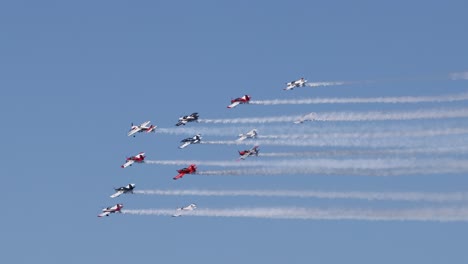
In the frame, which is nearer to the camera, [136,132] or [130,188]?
[130,188]

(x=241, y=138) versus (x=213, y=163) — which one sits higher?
(x=241, y=138)

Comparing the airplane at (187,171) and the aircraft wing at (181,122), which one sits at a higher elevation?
the aircraft wing at (181,122)

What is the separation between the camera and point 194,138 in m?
180

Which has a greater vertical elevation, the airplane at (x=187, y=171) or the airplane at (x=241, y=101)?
the airplane at (x=241, y=101)

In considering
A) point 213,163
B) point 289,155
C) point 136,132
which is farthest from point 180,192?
point 136,132

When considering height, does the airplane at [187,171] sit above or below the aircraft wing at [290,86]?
below

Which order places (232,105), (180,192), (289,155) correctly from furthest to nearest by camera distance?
(232,105) < (180,192) < (289,155)

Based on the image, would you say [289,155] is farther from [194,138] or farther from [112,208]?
[112,208]

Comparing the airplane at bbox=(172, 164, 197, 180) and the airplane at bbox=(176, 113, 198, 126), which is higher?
the airplane at bbox=(176, 113, 198, 126)

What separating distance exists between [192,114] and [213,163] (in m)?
24.8

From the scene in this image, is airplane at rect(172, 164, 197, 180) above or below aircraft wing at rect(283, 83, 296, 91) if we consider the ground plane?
below

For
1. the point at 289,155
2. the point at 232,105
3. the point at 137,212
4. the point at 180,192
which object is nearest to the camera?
the point at 289,155

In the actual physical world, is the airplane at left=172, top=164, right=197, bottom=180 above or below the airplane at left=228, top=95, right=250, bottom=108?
below

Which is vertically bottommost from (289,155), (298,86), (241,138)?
(289,155)
